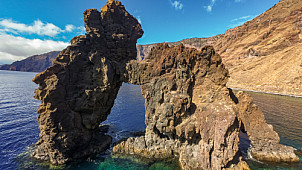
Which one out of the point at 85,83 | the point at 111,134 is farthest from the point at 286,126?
the point at 85,83

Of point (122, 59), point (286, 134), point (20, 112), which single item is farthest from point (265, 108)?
point (20, 112)

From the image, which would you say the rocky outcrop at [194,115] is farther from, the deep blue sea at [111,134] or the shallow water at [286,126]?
the deep blue sea at [111,134]

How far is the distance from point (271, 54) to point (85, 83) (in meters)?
112

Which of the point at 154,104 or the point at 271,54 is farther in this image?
the point at 271,54

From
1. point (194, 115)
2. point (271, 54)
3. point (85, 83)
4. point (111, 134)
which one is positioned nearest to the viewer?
point (194, 115)

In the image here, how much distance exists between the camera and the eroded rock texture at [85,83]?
16.0m

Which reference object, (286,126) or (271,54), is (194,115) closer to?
(286,126)

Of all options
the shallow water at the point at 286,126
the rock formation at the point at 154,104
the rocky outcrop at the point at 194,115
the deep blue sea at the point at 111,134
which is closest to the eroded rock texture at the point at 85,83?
the rock formation at the point at 154,104

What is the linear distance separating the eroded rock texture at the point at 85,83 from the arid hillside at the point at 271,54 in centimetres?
7668

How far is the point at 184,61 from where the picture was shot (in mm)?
16344

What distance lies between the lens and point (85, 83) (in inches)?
747

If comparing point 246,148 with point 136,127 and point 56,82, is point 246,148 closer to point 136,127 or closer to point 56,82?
point 136,127

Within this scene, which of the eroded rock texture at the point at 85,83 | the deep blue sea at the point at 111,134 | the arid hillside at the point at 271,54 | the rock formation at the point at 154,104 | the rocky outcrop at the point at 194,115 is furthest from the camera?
the arid hillside at the point at 271,54

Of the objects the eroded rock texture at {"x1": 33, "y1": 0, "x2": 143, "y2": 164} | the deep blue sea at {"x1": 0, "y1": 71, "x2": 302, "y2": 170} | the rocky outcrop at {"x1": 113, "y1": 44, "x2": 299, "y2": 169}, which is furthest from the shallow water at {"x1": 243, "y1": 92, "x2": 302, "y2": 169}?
the eroded rock texture at {"x1": 33, "y1": 0, "x2": 143, "y2": 164}
